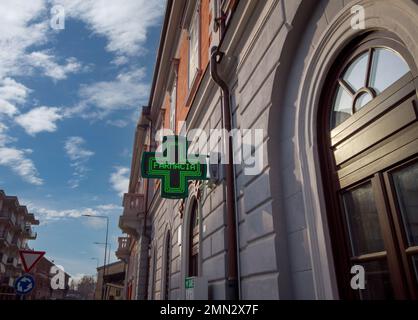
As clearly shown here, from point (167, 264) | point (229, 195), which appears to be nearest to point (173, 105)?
point (167, 264)

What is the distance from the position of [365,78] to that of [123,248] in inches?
1229

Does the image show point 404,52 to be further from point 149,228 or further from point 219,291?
point 149,228

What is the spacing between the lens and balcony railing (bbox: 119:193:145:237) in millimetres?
16859

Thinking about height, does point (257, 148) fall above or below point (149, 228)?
below

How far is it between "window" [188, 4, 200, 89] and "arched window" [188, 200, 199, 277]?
10.3 ft

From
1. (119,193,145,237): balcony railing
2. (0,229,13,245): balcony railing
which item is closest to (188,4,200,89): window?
(119,193,145,237): balcony railing

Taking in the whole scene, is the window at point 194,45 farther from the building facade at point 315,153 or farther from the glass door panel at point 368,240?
the glass door panel at point 368,240

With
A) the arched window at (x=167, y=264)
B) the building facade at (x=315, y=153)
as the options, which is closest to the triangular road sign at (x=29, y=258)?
the arched window at (x=167, y=264)

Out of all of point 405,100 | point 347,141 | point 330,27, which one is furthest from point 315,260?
point 330,27

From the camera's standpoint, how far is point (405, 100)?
2490mm

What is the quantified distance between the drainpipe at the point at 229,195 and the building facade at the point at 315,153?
20 mm

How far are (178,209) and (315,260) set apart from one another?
20.8 feet

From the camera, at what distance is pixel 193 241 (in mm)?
7699

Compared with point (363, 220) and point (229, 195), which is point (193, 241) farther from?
point (363, 220)
